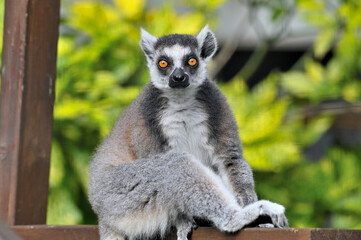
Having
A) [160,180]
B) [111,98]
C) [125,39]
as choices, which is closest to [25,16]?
[160,180]

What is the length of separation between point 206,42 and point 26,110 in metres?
1.03

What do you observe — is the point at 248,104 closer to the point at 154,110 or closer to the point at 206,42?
the point at 206,42

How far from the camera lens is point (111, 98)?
216 inches

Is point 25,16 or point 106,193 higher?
point 25,16

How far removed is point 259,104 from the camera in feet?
18.7

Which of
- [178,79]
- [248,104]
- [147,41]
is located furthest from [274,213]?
[248,104]

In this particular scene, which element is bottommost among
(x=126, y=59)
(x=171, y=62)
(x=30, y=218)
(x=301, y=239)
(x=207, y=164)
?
(x=301, y=239)

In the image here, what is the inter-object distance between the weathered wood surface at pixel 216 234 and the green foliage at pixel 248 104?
238cm

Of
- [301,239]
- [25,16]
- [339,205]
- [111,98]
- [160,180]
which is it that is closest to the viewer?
[301,239]

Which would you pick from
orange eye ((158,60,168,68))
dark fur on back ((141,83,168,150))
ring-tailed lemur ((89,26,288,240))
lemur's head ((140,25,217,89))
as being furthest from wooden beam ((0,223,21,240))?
orange eye ((158,60,168,68))

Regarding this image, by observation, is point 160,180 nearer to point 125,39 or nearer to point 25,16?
point 25,16

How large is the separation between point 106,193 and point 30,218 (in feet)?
1.24

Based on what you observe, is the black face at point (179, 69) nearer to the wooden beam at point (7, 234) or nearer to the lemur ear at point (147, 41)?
the lemur ear at point (147, 41)

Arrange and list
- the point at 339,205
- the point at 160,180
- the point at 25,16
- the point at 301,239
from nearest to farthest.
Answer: the point at 301,239 → the point at 160,180 → the point at 25,16 → the point at 339,205
